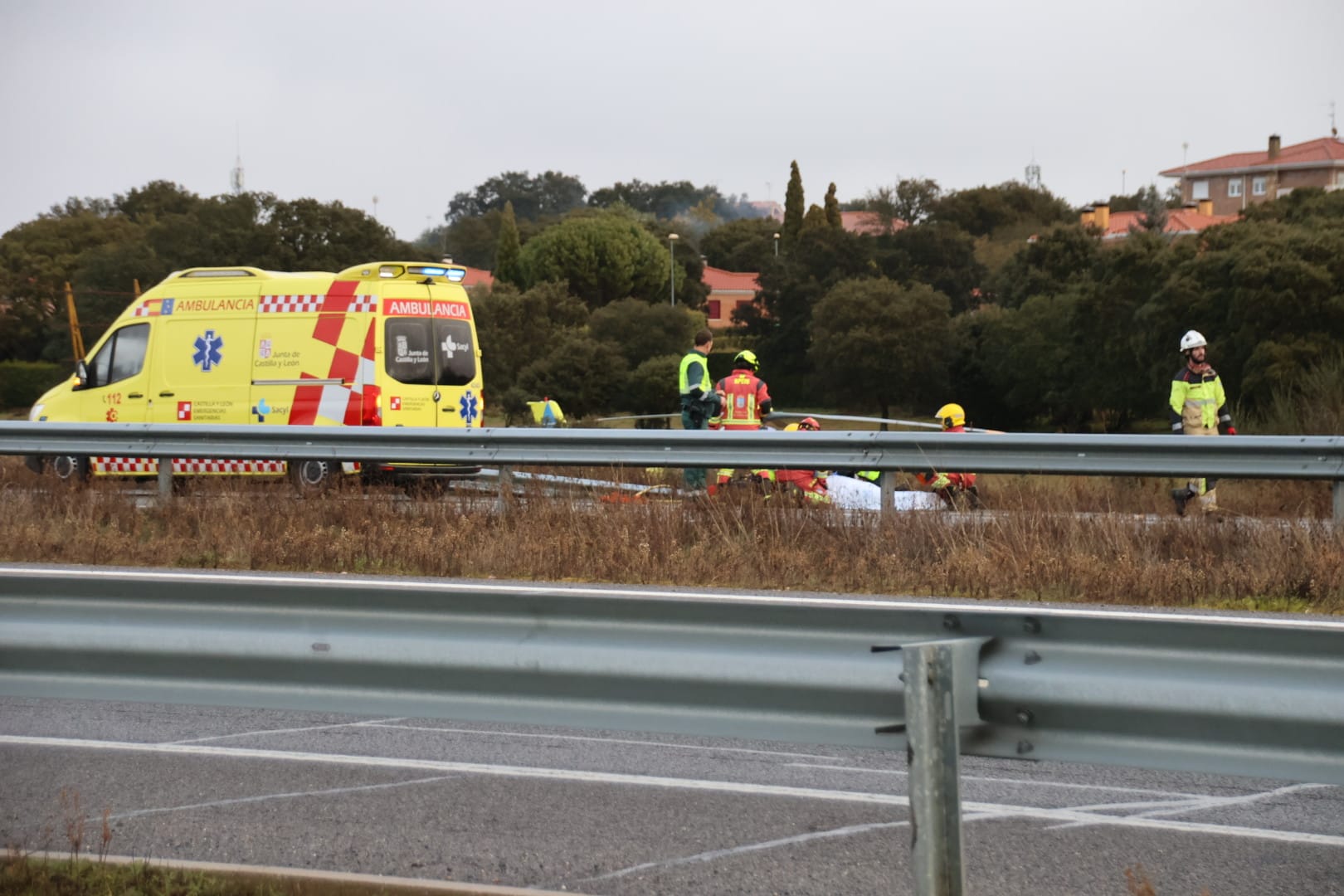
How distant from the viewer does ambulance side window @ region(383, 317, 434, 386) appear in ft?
53.9

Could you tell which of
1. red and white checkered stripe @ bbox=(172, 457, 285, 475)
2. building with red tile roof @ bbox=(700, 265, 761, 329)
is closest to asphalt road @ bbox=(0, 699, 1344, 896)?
red and white checkered stripe @ bbox=(172, 457, 285, 475)

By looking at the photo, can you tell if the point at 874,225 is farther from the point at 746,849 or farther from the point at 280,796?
the point at 746,849

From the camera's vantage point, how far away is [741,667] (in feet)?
10.4

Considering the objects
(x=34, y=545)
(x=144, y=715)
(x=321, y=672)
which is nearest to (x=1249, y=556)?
(x=144, y=715)

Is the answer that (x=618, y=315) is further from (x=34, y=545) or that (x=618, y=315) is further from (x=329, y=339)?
(x=34, y=545)

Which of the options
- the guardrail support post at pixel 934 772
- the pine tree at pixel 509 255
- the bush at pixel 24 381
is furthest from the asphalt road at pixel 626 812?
the pine tree at pixel 509 255

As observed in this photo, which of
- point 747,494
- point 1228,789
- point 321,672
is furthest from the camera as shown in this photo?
point 747,494

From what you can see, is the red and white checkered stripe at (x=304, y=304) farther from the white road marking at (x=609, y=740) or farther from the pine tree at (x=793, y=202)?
the pine tree at (x=793, y=202)

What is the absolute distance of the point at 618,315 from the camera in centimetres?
7756

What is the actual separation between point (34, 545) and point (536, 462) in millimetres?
3441

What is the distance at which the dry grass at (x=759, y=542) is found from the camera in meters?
8.38

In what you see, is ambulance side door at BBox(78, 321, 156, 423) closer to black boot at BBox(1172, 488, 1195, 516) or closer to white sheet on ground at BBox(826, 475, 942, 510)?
white sheet on ground at BBox(826, 475, 942, 510)

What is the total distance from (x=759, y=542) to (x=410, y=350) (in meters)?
8.24

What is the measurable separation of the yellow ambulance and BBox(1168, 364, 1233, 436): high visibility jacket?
302 inches
